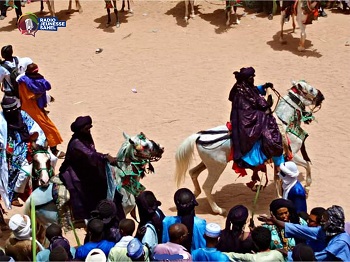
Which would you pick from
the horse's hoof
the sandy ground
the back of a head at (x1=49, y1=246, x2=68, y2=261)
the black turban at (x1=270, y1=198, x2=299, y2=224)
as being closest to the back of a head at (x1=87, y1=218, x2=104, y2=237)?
the back of a head at (x1=49, y1=246, x2=68, y2=261)

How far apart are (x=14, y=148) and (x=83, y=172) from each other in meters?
Answer: 1.23

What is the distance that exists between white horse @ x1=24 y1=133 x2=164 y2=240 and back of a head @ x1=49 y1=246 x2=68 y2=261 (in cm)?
186

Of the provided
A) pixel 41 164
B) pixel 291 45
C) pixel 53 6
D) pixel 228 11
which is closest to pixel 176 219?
pixel 41 164

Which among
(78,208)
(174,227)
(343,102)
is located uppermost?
(174,227)

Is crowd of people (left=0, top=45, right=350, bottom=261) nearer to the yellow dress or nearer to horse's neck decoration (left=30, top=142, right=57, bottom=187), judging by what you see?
horse's neck decoration (left=30, top=142, right=57, bottom=187)

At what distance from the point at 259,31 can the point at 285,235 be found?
10992 mm

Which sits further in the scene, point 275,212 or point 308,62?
point 308,62

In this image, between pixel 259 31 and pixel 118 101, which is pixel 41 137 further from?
pixel 259 31

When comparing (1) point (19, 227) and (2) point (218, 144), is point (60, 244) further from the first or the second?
(2) point (218, 144)

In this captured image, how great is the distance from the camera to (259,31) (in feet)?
55.6

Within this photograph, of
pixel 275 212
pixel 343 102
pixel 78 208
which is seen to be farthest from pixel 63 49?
pixel 275 212

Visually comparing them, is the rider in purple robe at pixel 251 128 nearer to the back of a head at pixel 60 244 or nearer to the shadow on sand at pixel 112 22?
the back of a head at pixel 60 244

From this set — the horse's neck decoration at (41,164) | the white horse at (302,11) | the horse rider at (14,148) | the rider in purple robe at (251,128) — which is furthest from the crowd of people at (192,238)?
the white horse at (302,11)

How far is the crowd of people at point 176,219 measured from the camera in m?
6.03
